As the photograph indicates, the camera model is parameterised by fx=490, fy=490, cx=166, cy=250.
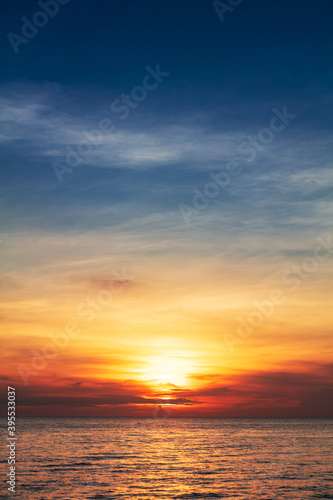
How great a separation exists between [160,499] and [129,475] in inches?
626

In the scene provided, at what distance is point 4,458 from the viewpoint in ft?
240

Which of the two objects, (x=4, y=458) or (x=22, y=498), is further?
(x=4, y=458)

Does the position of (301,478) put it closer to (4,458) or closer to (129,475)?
(129,475)

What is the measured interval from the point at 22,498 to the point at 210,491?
18.0 m

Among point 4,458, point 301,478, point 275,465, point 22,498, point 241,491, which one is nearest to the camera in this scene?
point 22,498

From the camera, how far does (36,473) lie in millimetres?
59344

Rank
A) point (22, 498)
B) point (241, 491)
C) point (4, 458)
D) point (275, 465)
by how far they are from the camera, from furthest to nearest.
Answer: point (4, 458) → point (275, 465) → point (241, 491) → point (22, 498)

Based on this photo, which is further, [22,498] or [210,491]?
[210,491]

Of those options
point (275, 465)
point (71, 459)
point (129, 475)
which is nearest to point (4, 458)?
point (71, 459)

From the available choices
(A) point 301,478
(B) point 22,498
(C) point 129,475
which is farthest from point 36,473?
(A) point 301,478

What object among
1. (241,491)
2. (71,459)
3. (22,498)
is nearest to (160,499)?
(241,491)

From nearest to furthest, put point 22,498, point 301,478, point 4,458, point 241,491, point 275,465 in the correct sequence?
point 22,498
point 241,491
point 301,478
point 275,465
point 4,458

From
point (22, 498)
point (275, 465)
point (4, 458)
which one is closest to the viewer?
point (22, 498)

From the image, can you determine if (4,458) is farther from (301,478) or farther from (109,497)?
(301,478)
